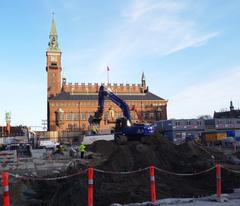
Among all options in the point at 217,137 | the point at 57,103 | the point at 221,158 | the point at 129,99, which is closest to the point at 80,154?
the point at 221,158

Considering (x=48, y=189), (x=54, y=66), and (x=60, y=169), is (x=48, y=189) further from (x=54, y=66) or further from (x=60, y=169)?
(x=54, y=66)

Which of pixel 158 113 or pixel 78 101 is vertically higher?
pixel 78 101

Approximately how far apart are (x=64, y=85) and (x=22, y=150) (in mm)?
74892

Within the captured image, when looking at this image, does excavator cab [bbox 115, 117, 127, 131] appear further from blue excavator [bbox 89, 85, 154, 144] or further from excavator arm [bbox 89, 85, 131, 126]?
excavator arm [bbox 89, 85, 131, 126]

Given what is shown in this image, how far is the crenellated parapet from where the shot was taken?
107 metres

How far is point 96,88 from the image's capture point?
110 meters

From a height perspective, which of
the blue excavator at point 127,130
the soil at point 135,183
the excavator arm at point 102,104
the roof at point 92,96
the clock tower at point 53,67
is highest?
the clock tower at point 53,67

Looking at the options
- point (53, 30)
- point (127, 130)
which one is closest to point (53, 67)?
point (53, 30)

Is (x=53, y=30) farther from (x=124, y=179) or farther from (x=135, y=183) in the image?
(x=135, y=183)

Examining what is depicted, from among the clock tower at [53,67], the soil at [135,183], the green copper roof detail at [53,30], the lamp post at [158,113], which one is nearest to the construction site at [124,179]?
the soil at [135,183]

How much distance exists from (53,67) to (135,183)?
323ft

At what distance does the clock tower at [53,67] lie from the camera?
10612cm

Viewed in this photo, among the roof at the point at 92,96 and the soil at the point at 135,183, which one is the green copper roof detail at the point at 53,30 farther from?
the soil at the point at 135,183

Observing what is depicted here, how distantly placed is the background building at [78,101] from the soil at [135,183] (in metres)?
72.3
